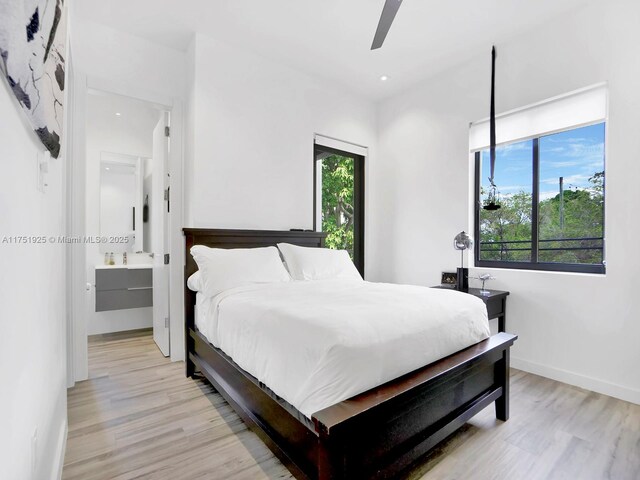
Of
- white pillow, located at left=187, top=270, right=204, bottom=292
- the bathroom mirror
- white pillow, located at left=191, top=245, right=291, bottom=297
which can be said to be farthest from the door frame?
the bathroom mirror

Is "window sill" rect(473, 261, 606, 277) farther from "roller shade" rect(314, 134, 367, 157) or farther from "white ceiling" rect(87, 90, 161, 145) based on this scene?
"white ceiling" rect(87, 90, 161, 145)

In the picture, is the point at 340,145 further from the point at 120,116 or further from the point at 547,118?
the point at 120,116

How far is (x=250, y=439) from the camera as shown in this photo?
1.86 metres

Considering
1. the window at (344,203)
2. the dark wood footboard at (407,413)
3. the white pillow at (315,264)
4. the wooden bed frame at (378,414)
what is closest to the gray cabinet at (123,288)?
the white pillow at (315,264)

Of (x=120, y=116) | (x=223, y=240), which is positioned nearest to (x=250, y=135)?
(x=223, y=240)

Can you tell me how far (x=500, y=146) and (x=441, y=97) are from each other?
86cm

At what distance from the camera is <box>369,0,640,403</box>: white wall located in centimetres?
234

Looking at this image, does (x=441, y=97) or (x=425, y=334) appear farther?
(x=441, y=97)

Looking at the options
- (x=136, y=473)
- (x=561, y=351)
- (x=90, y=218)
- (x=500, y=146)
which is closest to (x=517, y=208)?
(x=500, y=146)

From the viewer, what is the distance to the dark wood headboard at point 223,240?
272 cm

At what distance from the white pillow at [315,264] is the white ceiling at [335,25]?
6.15 feet

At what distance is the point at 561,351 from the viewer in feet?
8.71

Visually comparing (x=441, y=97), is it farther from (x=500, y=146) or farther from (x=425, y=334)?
(x=425, y=334)

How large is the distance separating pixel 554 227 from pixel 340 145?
2.33 metres
